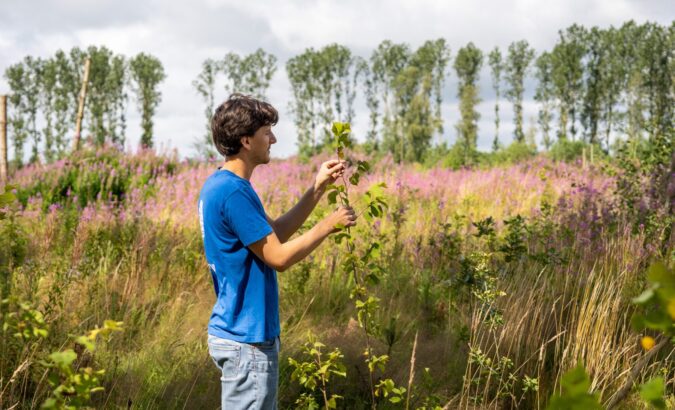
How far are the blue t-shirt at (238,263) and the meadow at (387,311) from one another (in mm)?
468

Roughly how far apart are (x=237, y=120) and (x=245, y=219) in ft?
1.37

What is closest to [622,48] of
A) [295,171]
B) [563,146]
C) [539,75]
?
[539,75]

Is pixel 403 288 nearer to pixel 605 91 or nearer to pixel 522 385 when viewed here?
pixel 522 385

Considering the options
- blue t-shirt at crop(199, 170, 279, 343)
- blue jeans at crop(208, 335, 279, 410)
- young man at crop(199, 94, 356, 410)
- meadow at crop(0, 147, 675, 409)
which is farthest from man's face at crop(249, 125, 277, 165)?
blue jeans at crop(208, 335, 279, 410)

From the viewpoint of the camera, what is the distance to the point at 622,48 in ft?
125

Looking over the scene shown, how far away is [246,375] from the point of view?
2.32 metres

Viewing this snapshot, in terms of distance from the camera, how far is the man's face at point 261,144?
2471 millimetres

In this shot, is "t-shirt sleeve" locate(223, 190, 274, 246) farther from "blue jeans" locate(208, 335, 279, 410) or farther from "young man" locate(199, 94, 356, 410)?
"blue jeans" locate(208, 335, 279, 410)

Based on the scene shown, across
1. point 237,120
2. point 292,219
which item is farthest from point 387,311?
point 237,120

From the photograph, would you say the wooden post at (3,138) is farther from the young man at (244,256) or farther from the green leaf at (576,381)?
the green leaf at (576,381)

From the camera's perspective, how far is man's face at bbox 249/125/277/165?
2471 millimetres

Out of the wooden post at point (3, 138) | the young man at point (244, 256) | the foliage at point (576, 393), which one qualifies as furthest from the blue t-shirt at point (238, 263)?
the wooden post at point (3, 138)

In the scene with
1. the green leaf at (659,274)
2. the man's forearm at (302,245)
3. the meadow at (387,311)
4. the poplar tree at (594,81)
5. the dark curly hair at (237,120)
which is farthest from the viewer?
the poplar tree at (594,81)

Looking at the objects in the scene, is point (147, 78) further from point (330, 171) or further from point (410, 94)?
point (330, 171)
